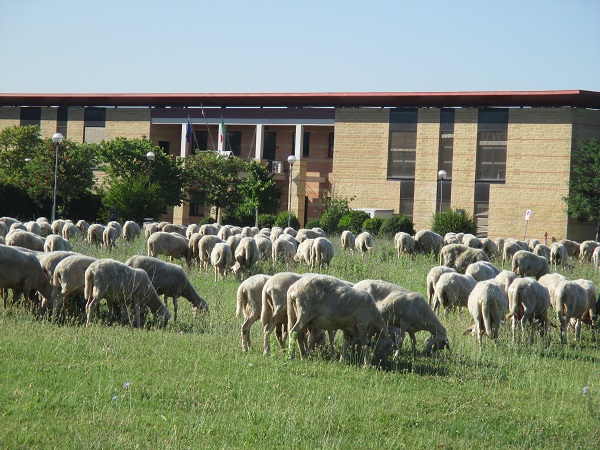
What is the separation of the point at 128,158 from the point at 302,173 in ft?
46.8

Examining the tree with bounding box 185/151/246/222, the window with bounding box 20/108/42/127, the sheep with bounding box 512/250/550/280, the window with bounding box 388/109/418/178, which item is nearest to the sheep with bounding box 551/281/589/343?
the sheep with bounding box 512/250/550/280

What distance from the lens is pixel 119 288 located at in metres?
14.7

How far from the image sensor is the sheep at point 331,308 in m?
12.6

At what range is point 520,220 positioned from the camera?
5666 centimetres

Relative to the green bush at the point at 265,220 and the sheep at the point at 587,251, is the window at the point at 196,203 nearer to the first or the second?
the green bush at the point at 265,220

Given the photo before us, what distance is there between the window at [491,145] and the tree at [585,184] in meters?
4.76

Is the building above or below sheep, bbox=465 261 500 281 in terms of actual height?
above

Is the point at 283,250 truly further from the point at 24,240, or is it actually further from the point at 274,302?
the point at 274,302

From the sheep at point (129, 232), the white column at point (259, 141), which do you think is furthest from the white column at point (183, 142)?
the sheep at point (129, 232)

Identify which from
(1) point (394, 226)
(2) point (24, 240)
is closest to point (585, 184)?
(1) point (394, 226)

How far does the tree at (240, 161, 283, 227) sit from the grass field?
39448 mm

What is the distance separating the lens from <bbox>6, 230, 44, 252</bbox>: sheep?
2146 centimetres

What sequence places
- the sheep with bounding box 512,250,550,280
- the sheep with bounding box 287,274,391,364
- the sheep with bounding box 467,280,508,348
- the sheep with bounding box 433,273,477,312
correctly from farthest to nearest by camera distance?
the sheep with bounding box 512,250,550,280 → the sheep with bounding box 433,273,477,312 → the sheep with bounding box 467,280,508,348 → the sheep with bounding box 287,274,391,364

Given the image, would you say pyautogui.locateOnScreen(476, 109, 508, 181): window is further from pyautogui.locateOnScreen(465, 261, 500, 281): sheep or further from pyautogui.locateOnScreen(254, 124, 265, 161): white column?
pyautogui.locateOnScreen(465, 261, 500, 281): sheep
